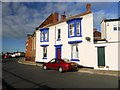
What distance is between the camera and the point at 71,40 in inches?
926

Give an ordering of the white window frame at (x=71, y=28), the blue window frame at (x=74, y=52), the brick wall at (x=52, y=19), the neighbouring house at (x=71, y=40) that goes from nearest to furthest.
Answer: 1. the neighbouring house at (x=71, y=40)
2. the blue window frame at (x=74, y=52)
3. the white window frame at (x=71, y=28)
4. the brick wall at (x=52, y=19)

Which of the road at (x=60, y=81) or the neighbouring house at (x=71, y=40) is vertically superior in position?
the neighbouring house at (x=71, y=40)

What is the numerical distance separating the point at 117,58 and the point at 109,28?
712 centimetres

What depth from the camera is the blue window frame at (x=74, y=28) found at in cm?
2267

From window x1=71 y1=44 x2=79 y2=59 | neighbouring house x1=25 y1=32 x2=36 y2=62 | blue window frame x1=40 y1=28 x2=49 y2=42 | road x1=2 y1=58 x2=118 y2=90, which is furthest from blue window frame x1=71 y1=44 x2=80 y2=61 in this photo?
neighbouring house x1=25 y1=32 x2=36 y2=62

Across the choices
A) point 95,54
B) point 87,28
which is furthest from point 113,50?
point 87,28

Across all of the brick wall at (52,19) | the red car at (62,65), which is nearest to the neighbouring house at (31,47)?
the brick wall at (52,19)

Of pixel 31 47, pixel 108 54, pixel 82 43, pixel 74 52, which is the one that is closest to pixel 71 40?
pixel 74 52

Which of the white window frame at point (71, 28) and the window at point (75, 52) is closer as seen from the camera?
the window at point (75, 52)

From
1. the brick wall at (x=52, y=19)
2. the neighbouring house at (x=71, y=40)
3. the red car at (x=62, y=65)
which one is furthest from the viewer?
the brick wall at (x=52, y=19)

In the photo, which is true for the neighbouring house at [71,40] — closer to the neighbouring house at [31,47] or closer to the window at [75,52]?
the window at [75,52]

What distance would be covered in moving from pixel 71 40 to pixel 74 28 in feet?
5.48

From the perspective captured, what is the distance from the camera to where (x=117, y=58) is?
18.7m

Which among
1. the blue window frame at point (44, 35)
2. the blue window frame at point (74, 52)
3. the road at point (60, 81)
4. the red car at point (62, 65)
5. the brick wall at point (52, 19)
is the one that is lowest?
the road at point (60, 81)
